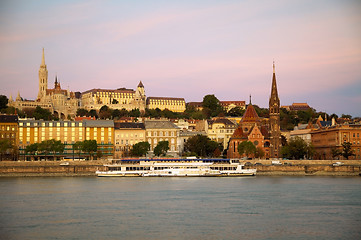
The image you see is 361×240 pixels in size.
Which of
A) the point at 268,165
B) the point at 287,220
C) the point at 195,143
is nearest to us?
the point at 287,220

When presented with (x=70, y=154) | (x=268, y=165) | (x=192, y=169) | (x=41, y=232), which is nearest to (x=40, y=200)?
(x=41, y=232)

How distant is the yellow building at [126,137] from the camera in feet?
304

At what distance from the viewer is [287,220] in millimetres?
34438

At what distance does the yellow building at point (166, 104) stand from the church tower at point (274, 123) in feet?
257

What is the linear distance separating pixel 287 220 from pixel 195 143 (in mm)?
60966

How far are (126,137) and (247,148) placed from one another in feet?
65.3

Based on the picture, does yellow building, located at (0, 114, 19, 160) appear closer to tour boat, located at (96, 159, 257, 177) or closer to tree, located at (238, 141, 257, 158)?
tour boat, located at (96, 159, 257, 177)

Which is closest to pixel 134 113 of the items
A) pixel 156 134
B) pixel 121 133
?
pixel 156 134

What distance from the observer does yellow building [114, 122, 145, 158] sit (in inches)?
3650

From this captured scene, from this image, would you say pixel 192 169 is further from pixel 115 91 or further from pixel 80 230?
pixel 115 91

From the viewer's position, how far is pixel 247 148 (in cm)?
8638

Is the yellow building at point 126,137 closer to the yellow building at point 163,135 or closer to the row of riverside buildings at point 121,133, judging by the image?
the row of riverside buildings at point 121,133

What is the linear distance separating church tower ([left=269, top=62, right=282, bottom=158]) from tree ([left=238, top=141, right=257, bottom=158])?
18.0 feet

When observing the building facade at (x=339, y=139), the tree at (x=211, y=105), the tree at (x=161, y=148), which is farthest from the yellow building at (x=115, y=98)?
the building facade at (x=339, y=139)
